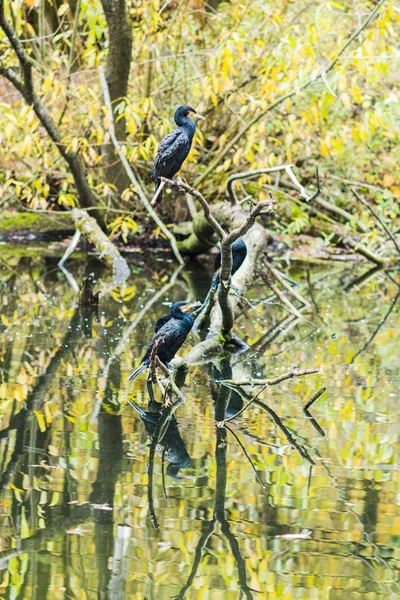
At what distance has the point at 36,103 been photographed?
34.4ft

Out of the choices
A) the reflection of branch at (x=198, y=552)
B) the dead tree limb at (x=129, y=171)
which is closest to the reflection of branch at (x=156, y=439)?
the reflection of branch at (x=198, y=552)

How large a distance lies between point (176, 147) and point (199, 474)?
3007mm

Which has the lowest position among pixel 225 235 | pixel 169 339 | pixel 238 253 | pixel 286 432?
pixel 286 432

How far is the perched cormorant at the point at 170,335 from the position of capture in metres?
5.89

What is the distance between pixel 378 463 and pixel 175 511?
1.27 meters

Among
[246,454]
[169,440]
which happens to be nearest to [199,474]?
[246,454]

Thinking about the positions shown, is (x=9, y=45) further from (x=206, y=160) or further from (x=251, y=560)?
(x=251, y=560)

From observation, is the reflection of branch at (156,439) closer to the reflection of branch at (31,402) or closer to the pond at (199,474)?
the pond at (199,474)

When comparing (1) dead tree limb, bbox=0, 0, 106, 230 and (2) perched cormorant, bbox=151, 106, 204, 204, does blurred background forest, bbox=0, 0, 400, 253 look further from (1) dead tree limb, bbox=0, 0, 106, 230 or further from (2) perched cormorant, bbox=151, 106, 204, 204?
(2) perched cormorant, bbox=151, 106, 204, 204

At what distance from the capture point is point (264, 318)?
30.6 feet

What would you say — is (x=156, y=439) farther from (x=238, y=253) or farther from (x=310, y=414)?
(x=238, y=253)

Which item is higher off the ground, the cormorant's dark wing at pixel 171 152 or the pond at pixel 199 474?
the cormorant's dark wing at pixel 171 152

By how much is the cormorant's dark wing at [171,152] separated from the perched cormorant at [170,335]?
1076 mm

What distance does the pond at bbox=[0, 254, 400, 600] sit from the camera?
3129 millimetres
